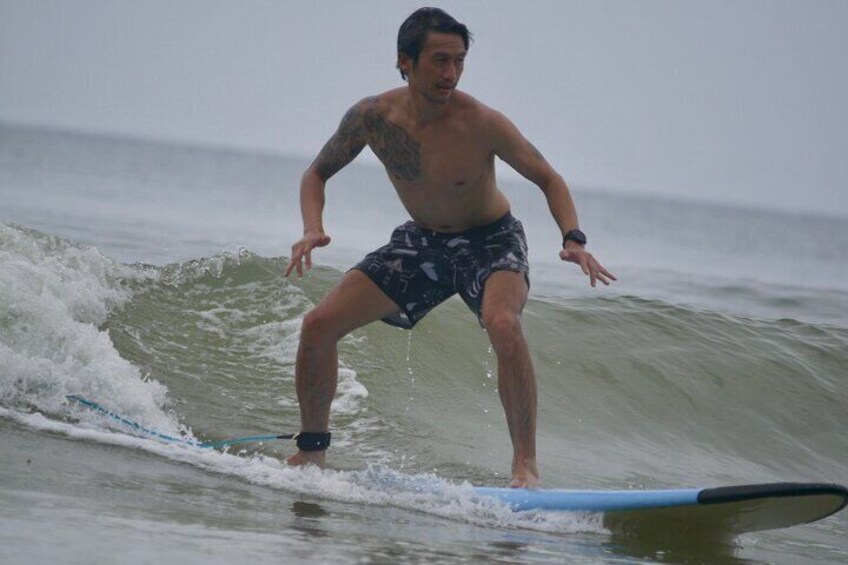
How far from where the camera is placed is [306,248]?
5859 millimetres

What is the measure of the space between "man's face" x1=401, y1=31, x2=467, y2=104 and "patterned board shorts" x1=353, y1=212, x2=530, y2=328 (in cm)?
62

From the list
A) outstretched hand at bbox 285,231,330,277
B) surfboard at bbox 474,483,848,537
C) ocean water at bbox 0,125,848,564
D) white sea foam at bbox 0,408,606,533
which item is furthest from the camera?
outstretched hand at bbox 285,231,330,277

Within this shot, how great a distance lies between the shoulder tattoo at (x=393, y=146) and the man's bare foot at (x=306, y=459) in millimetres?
1297

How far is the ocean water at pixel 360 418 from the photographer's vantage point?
4.82 m

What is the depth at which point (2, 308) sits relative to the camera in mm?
7500

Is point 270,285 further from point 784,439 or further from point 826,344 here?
point 826,344

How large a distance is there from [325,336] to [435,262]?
587 millimetres

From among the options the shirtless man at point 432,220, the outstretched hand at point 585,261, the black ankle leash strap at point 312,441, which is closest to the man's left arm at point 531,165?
the shirtless man at point 432,220

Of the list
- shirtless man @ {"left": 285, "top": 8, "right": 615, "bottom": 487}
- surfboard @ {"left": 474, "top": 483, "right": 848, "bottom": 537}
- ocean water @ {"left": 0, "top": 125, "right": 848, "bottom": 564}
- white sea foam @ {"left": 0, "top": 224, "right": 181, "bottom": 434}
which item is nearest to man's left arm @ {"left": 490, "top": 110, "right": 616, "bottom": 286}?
shirtless man @ {"left": 285, "top": 8, "right": 615, "bottom": 487}

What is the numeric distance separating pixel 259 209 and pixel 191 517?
91.6ft

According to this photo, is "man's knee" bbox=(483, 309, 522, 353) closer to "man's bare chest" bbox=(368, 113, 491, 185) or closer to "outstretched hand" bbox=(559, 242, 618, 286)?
"outstretched hand" bbox=(559, 242, 618, 286)

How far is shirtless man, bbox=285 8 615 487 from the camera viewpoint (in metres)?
5.88

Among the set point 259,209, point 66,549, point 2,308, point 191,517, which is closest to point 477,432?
point 2,308

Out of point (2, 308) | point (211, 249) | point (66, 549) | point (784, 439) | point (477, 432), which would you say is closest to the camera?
point (66, 549)
